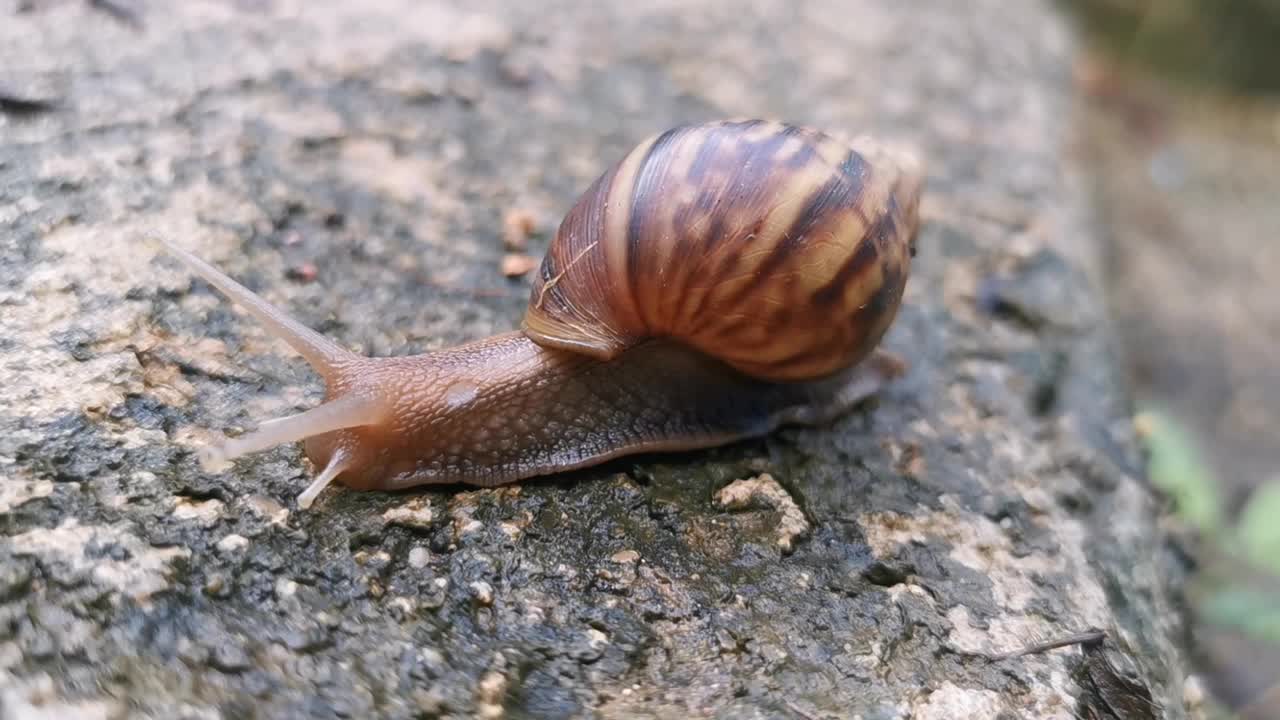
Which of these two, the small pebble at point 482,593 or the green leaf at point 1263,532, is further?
the green leaf at point 1263,532

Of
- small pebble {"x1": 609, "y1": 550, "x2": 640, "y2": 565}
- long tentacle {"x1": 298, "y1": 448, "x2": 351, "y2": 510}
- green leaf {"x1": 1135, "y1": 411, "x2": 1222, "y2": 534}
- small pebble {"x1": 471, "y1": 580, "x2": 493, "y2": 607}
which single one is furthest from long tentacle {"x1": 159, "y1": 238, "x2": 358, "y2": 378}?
green leaf {"x1": 1135, "y1": 411, "x2": 1222, "y2": 534}

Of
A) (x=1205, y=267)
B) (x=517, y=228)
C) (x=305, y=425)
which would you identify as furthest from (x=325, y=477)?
(x=1205, y=267)

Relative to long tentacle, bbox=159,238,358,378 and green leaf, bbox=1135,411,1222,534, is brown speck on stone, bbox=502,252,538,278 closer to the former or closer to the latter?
long tentacle, bbox=159,238,358,378

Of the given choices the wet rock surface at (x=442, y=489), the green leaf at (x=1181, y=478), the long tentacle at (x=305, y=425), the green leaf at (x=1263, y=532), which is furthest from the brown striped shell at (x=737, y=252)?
the green leaf at (x=1263, y=532)

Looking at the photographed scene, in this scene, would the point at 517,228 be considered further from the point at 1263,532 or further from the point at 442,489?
the point at 1263,532

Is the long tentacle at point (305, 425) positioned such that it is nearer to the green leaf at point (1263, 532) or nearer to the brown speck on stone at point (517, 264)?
the brown speck on stone at point (517, 264)

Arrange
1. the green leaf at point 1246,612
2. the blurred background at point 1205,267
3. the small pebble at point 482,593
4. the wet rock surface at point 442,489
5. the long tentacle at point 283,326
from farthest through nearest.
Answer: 1. the blurred background at point 1205,267
2. the green leaf at point 1246,612
3. the long tentacle at point 283,326
4. the small pebble at point 482,593
5. the wet rock surface at point 442,489
